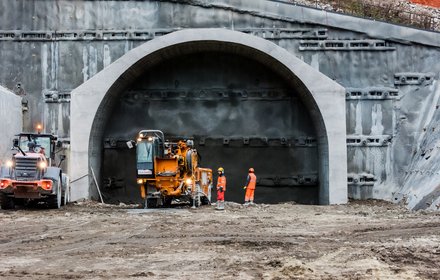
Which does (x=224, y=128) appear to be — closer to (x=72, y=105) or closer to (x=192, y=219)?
(x=72, y=105)

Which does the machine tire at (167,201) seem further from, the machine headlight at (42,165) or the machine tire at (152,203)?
the machine headlight at (42,165)

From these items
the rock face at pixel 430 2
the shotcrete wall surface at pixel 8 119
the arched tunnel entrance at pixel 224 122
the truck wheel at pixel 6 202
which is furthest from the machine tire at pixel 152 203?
the rock face at pixel 430 2

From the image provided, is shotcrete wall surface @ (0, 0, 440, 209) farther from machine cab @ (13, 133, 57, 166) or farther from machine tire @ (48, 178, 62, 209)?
machine tire @ (48, 178, 62, 209)

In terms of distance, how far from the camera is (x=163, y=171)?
18.7 meters

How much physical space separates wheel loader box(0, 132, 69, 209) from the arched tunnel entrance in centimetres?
501

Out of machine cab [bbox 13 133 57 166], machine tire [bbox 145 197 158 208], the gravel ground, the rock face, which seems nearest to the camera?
machine cab [bbox 13 133 57 166]

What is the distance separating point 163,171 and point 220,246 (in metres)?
9.50

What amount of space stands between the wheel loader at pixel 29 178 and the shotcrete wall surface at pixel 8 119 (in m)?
2.05

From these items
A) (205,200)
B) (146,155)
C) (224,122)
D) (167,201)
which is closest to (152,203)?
(167,201)

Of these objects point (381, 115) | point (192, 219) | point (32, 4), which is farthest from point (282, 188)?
point (32, 4)

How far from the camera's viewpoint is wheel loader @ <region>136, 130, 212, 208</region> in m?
18.5

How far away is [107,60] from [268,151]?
667 centimetres

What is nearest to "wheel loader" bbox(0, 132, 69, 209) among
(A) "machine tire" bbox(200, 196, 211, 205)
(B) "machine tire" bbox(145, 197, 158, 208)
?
(B) "machine tire" bbox(145, 197, 158, 208)

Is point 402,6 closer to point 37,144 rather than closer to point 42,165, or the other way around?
point 37,144
